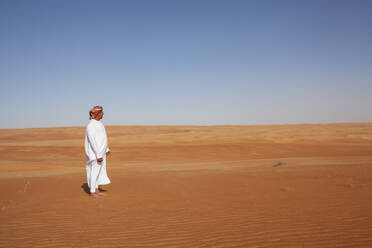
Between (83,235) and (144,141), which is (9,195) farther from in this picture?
(144,141)

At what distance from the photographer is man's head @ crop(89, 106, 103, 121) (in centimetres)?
707

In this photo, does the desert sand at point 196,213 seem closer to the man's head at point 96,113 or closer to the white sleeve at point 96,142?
the white sleeve at point 96,142

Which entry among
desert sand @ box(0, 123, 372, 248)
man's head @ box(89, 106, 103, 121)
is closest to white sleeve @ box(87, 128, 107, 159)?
man's head @ box(89, 106, 103, 121)

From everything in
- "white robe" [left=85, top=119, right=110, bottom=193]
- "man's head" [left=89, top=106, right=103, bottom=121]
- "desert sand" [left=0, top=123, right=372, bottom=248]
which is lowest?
"desert sand" [left=0, top=123, right=372, bottom=248]

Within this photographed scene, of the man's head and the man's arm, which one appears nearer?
the man's arm

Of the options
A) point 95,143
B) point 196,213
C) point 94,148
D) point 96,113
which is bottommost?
point 196,213

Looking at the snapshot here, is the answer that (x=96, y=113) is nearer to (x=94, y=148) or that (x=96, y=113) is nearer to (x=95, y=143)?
(x=95, y=143)

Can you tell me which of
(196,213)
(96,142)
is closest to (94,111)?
(96,142)

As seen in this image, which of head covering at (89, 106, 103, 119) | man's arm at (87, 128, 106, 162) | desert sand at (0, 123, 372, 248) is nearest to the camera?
desert sand at (0, 123, 372, 248)

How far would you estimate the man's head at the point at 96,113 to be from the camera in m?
7.07

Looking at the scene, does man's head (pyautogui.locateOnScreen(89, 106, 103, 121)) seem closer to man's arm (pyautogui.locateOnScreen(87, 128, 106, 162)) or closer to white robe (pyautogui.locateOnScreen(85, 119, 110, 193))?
white robe (pyautogui.locateOnScreen(85, 119, 110, 193))

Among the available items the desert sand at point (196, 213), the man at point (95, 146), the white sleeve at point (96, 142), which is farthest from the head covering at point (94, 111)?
the desert sand at point (196, 213)

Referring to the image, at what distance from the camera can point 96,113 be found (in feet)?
23.3

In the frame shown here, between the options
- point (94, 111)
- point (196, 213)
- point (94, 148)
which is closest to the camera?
point (196, 213)
